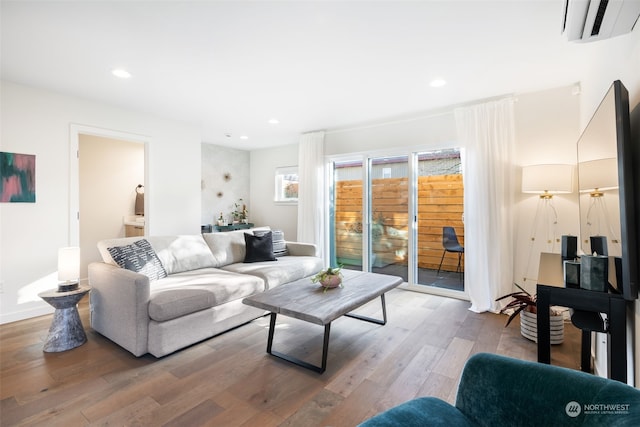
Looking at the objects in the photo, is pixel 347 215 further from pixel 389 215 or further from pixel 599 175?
pixel 599 175

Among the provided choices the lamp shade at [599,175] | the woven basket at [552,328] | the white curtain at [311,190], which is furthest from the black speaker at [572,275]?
the white curtain at [311,190]

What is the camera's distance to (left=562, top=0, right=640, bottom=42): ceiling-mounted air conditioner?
3.84ft

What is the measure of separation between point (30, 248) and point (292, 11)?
11.8 feet

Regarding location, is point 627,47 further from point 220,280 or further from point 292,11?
point 220,280

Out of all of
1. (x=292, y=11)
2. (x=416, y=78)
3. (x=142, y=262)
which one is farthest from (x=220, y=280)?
(x=416, y=78)

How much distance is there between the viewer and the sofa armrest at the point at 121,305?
228cm

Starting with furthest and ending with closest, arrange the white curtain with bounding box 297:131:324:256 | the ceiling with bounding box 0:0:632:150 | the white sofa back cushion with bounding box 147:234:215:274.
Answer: the white curtain with bounding box 297:131:324:256, the white sofa back cushion with bounding box 147:234:215:274, the ceiling with bounding box 0:0:632:150

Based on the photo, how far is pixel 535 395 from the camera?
35.9 inches

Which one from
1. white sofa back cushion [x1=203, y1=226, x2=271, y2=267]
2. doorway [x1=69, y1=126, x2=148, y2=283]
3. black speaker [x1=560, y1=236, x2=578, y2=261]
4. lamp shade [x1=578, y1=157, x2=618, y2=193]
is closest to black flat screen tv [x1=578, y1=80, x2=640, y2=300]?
lamp shade [x1=578, y1=157, x2=618, y2=193]

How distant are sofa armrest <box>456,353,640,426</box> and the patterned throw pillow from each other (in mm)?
2674

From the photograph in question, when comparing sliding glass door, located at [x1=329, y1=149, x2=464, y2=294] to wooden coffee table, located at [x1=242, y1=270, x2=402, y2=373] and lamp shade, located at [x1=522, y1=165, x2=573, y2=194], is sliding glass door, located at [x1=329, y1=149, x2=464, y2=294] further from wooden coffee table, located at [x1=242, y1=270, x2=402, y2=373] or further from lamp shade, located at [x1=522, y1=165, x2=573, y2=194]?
wooden coffee table, located at [x1=242, y1=270, x2=402, y2=373]

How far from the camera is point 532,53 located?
2.48m

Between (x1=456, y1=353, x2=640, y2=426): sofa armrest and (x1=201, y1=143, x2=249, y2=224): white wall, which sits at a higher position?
(x1=201, y1=143, x2=249, y2=224): white wall

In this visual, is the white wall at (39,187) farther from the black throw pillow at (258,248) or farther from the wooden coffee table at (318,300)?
the wooden coffee table at (318,300)
